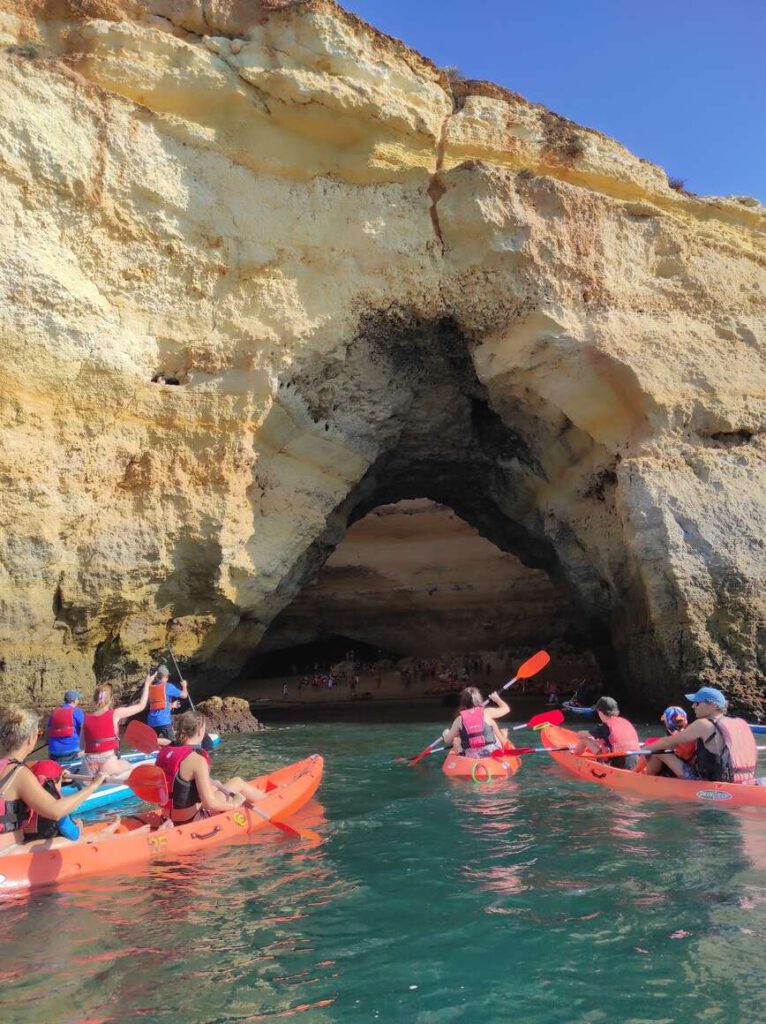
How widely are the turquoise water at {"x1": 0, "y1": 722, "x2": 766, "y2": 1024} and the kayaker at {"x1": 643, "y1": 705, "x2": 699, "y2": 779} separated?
2.74ft

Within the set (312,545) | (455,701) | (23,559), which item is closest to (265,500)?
(312,545)

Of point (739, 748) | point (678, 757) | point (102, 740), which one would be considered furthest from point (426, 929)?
point (102, 740)

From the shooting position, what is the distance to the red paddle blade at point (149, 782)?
5.62 metres

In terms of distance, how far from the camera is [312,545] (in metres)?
15.0

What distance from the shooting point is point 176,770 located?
5.83 metres

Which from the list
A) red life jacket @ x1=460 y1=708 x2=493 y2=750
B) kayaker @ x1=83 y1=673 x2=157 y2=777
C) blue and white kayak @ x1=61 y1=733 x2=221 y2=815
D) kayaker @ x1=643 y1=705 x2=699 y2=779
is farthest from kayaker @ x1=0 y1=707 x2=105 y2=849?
kayaker @ x1=643 y1=705 x2=699 y2=779

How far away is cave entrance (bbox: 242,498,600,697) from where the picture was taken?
23.5 m

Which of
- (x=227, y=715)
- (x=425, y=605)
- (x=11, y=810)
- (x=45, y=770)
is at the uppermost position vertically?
(x=425, y=605)

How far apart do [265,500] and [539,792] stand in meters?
7.63

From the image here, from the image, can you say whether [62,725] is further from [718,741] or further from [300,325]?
[300,325]

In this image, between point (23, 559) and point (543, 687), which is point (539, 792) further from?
point (543, 687)

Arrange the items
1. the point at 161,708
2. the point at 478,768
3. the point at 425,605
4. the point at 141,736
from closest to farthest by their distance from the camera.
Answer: the point at 141,736, the point at 478,768, the point at 161,708, the point at 425,605

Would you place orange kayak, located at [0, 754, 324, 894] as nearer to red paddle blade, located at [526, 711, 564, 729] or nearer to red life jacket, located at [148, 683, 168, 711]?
red paddle blade, located at [526, 711, 564, 729]

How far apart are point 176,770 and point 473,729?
3839 mm
